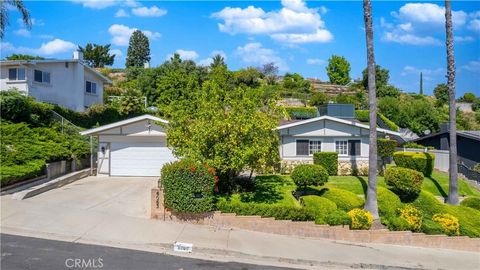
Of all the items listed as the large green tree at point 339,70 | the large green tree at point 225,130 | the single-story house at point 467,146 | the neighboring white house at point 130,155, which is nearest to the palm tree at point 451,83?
the single-story house at point 467,146

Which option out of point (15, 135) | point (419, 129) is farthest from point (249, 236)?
point (419, 129)

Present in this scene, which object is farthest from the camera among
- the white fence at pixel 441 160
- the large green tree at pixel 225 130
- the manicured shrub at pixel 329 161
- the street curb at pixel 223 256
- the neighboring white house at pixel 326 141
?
the white fence at pixel 441 160

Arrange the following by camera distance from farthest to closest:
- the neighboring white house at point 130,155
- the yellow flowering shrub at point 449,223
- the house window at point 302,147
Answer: the house window at point 302,147 < the neighboring white house at point 130,155 < the yellow flowering shrub at point 449,223

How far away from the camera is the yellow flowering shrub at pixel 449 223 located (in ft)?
47.4

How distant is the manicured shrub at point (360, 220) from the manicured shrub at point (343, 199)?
104 cm

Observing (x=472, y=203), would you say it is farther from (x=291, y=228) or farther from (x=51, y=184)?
(x=51, y=184)

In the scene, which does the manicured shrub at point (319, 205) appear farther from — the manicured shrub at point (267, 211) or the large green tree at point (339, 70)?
the large green tree at point (339, 70)

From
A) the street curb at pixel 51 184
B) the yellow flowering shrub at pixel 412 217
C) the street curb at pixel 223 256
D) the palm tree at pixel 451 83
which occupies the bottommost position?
the street curb at pixel 223 256

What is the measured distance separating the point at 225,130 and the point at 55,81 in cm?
2211

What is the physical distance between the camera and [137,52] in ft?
281

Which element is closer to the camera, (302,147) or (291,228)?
(291,228)

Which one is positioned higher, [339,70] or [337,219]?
[339,70]

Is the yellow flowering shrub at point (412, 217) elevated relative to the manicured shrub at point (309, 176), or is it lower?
lower

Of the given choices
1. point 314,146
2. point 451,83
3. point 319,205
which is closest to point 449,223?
point 319,205
